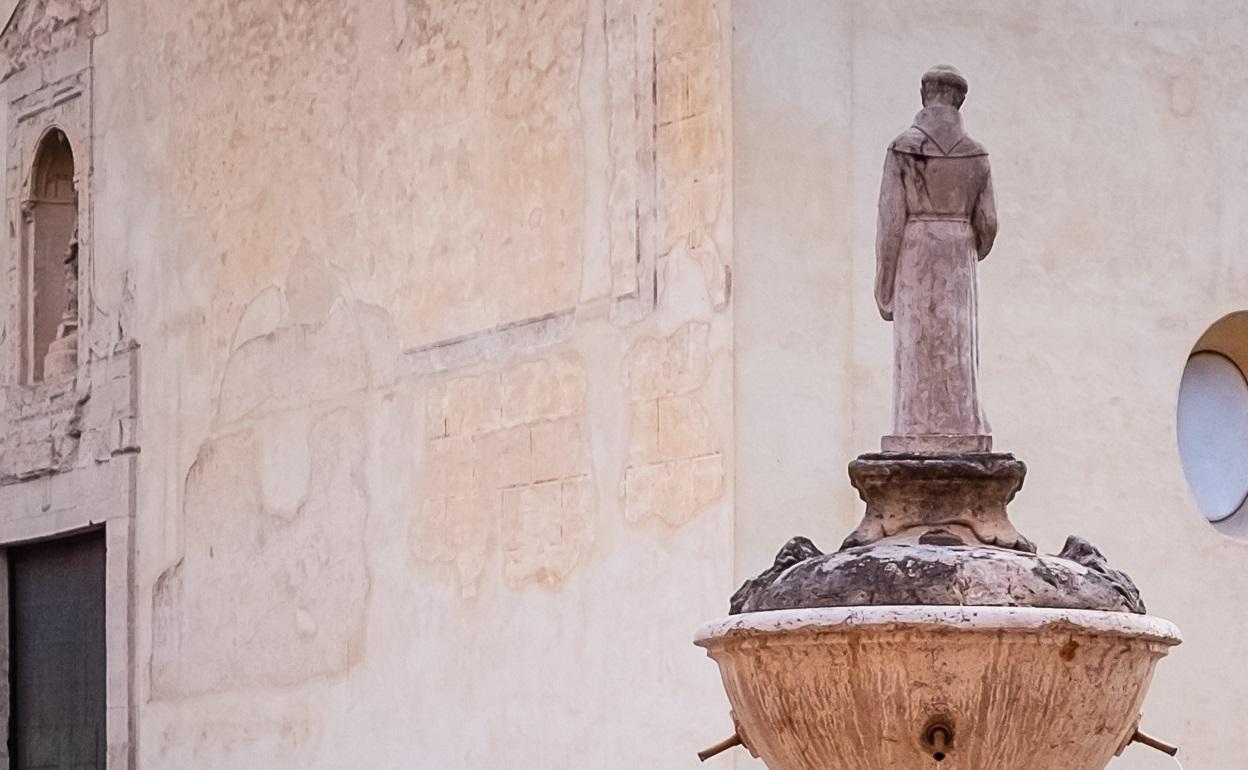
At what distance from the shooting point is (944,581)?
5.46 m

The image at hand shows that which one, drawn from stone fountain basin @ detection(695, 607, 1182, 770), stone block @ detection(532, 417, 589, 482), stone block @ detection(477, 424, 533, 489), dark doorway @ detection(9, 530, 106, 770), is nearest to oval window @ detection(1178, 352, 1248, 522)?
stone block @ detection(532, 417, 589, 482)

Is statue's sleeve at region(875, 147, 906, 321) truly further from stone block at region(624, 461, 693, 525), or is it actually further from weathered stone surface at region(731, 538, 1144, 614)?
stone block at region(624, 461, 693, 525)

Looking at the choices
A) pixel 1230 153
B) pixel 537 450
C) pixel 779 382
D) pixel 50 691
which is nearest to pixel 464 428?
pixel 537 450

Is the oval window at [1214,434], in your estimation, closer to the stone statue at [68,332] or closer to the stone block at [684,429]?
the stone block at [684,429]

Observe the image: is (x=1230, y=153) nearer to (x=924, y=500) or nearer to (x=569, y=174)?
(x=569, y=174)

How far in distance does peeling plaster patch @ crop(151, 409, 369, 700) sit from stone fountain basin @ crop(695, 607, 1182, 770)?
466 cm

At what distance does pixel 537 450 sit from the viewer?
904 cm

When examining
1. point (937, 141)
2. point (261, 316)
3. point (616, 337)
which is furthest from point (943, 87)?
point (261, 316)

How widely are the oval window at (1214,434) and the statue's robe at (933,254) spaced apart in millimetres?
3283

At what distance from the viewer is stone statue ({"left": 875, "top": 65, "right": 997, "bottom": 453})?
595 cm

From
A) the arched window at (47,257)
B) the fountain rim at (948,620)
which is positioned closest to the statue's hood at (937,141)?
the fountain rim at (948,620)

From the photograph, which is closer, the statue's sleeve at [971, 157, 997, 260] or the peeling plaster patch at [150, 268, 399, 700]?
the statue's sleeve at [971, 157, 997, 260]

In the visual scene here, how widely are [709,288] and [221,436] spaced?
3483 mm

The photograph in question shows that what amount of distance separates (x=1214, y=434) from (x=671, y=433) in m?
2.12
